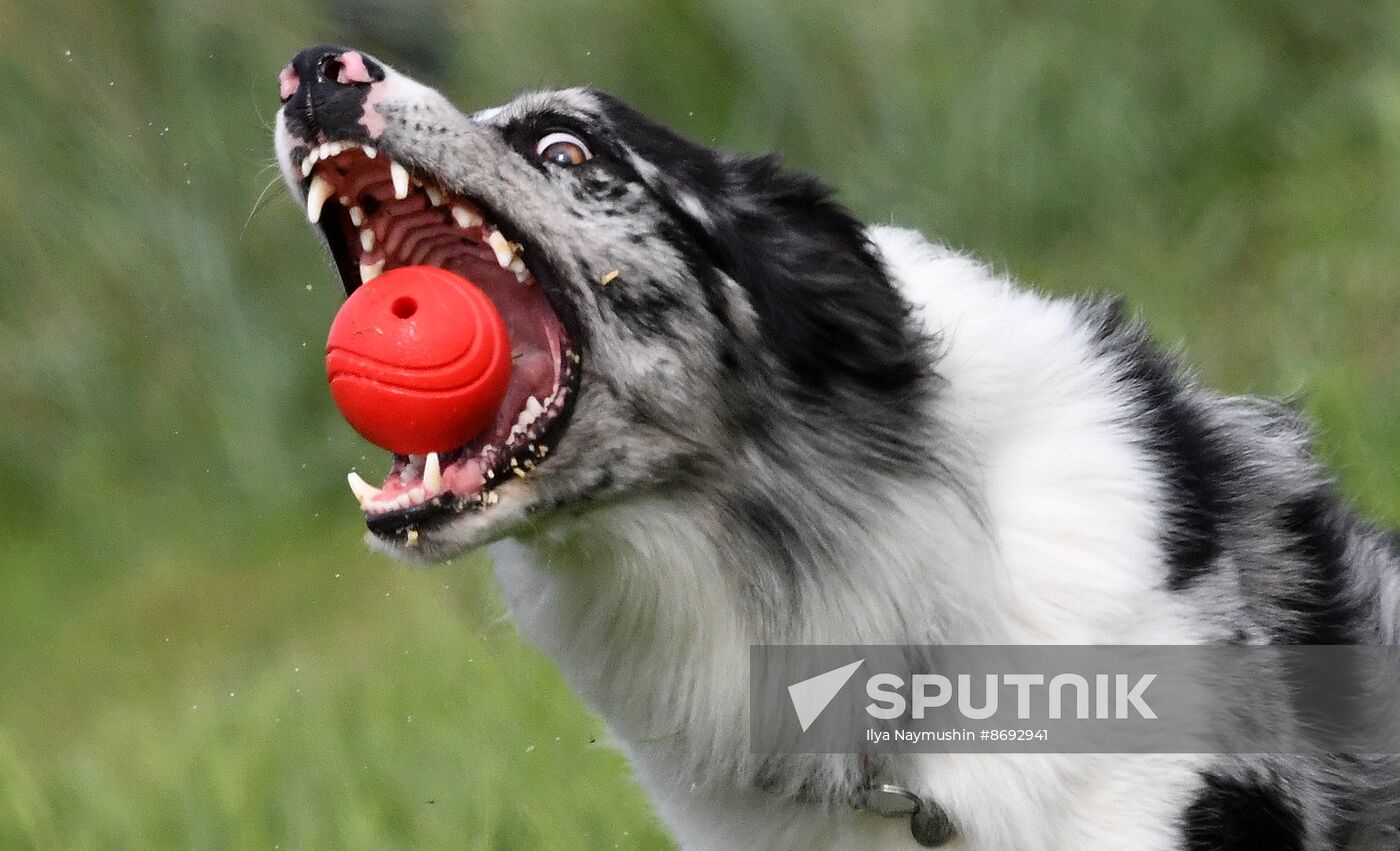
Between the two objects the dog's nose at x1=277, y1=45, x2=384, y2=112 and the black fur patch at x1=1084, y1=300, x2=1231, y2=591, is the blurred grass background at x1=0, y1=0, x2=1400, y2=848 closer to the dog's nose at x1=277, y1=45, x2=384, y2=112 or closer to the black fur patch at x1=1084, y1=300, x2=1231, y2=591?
the black fur patch at x1=1084, y1=300, x2=1231, y2=591

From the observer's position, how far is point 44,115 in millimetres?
7207

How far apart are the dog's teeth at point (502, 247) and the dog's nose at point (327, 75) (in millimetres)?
308

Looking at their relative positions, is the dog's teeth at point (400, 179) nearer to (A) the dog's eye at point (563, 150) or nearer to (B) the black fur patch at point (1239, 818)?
(A) the dog's eye at point (563, 150)

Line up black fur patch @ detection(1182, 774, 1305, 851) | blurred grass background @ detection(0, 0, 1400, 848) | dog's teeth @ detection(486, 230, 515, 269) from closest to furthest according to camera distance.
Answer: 1. black fur patch @ detection(1182, 774, 1305, 851)
2. dog's teeth @ detection(486, 230, 515, 269)
3. blurred grass background @ detection(0, 0, 1400, 848)

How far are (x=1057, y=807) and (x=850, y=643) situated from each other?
0.41m

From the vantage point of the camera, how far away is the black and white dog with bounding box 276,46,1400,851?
2.77m

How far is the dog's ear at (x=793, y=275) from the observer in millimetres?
2910

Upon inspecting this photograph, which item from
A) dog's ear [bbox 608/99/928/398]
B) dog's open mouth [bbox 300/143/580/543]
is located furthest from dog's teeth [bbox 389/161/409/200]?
dog's ear [bbox 608/99/928/398]

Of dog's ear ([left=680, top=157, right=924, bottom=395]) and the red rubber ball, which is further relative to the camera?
dog's ear ([left=680, top=157, right=924, bottom=395])

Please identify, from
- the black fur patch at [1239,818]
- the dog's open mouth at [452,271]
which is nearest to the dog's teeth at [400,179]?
the dog's open mouth at [452,271]

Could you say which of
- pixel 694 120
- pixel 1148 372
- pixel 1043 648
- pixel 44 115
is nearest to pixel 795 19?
pixel 694 120

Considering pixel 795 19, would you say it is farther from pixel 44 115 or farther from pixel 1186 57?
pixel 44 115

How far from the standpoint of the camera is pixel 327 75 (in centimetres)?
281

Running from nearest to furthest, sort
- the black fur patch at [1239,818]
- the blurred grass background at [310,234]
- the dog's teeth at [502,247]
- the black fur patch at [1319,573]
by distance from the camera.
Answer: the black fur patch at [1239,818] < the dog's teeth at [502,247] < the black fur patch at [1319,573] < the blurred grass background at [310,234]
